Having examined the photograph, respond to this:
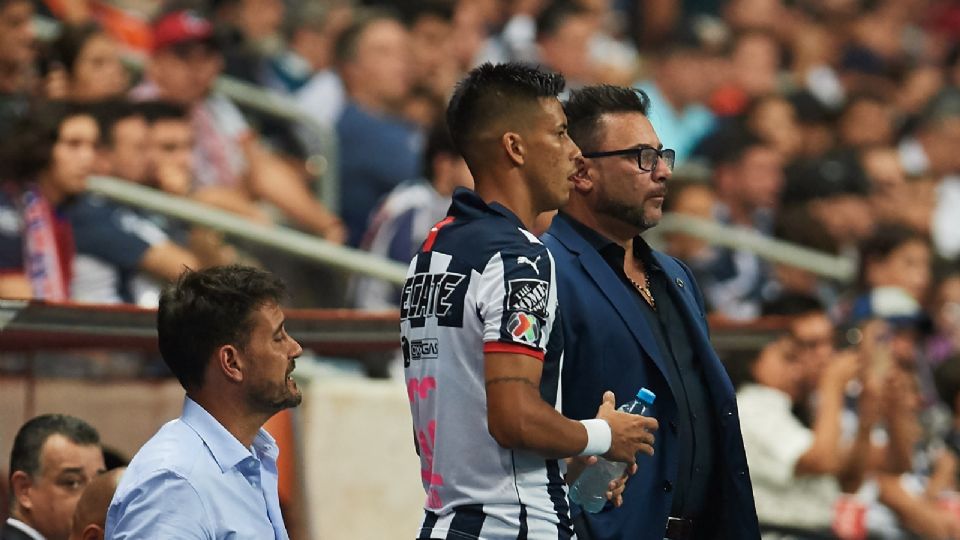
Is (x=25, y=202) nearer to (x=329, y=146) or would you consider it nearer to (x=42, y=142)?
(x=42, y=142)

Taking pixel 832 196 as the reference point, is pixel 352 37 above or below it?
below

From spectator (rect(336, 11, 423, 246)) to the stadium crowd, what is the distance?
0.6 inches

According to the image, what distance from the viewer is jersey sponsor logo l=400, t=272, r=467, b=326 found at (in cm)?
437

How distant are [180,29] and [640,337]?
5.60m

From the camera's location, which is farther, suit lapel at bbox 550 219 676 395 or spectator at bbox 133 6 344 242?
spectator at bbox 133 6 344 242

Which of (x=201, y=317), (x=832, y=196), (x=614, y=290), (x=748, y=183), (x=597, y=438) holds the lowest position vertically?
(x=201, y=317)

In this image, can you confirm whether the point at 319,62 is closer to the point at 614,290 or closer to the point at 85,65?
the point at 85,65

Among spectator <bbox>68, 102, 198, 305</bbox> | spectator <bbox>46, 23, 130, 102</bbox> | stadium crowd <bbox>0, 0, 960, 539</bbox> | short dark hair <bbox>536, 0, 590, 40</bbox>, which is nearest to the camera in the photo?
spectator <bbox>68, 102, 198, 305</bbox>

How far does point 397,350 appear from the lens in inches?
287

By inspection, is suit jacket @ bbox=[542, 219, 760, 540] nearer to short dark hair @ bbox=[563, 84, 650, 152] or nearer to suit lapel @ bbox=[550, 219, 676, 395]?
suit lapel @ bbox=[550, 219, 676, 395]

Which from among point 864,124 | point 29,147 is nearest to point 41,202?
point 29,147

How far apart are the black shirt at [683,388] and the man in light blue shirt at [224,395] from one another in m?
1.21

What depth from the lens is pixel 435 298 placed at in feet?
14.5

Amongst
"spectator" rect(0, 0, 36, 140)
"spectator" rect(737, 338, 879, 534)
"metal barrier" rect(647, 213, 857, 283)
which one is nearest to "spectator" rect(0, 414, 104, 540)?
"spectator" rect(0, 0, 36, 140)
